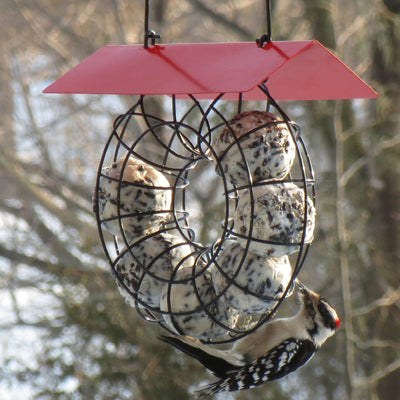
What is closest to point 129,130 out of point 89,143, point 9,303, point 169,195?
point 89,143

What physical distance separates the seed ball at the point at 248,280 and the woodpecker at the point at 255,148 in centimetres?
18

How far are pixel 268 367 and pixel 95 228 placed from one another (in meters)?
3.56

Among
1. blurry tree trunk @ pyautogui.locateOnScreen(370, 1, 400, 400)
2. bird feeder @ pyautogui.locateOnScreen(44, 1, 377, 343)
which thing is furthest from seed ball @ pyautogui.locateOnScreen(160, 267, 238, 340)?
blurry tree trunk @ pyautogui.locateOnScreen(370, 1, 400, 400)

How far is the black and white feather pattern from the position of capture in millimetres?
2100

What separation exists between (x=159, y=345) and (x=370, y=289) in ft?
6.13

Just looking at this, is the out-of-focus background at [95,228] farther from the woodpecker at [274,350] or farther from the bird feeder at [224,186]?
the bird feeder at [224,186]

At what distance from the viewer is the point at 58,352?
4.92m

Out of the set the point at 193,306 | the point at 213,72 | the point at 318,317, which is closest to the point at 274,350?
the point at 318,317

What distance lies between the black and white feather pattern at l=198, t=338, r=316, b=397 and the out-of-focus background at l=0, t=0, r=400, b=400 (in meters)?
1.96

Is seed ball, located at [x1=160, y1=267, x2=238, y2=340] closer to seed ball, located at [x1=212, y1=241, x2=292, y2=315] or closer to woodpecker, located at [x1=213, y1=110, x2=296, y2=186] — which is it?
seed ball, located at [x1=212, y1=241, x2=292, y2=315]

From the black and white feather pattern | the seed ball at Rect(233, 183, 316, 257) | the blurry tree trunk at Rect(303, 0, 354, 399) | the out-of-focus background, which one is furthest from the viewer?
the out-of-focus background

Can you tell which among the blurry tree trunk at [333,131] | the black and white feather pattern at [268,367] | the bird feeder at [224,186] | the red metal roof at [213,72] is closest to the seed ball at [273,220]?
the bird feeder at [224,186]

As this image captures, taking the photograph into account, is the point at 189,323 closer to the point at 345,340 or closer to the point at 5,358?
the point at 345,340

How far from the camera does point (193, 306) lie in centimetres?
180
